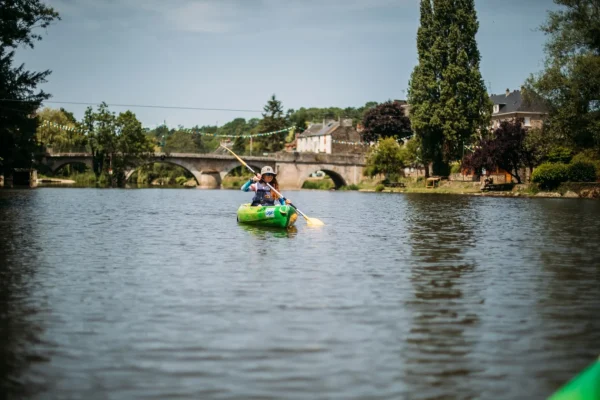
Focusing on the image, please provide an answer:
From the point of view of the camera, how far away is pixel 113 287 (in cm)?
1231

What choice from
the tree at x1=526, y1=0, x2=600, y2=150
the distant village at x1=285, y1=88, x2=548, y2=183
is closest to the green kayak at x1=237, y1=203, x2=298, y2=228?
the tree at x1=526, y1=0, x2=600, y2=150

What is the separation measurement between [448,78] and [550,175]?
14.6 metres

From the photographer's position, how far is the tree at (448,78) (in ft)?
233

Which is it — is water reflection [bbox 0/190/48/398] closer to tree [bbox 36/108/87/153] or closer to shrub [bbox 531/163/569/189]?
shrub [bbox 531/163/569/189]

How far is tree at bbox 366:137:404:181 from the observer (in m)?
91.8

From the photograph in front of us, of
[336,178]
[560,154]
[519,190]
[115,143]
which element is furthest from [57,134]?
[560,154]

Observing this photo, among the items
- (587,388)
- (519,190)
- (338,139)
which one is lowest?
(587,388)

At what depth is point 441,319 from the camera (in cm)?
1004

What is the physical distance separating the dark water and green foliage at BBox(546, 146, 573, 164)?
43661mm

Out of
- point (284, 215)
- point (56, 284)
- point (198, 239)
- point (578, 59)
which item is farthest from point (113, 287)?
point (578, 59)

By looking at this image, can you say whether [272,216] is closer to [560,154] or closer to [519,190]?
[560,154]

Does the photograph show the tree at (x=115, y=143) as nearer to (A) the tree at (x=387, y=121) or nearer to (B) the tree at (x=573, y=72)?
(A) the tree at (x=387, y=121)

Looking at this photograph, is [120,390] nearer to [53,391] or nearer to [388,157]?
[53,391]

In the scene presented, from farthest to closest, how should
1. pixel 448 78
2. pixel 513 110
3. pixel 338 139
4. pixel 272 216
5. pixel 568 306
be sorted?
pixel 338 139
pixel 513 110
pixel 448 78
pixel 272 216
pixel 568 306
